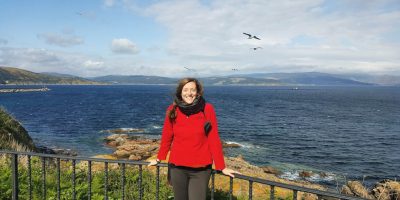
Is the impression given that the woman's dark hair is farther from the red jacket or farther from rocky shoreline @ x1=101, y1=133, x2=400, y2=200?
rocky shoreline @ x1=101, y1=133, x2=400, y2=200

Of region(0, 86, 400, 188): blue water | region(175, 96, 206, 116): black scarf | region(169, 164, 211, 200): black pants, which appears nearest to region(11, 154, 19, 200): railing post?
region(169, 164, 211, 200): black pants

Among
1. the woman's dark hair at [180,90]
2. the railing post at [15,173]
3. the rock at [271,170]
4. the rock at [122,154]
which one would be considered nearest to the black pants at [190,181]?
the woman's dark hair at [180,90]

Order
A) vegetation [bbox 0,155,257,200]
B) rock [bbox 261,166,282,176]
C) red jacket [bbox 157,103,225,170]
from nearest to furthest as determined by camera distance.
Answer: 1. red jacket [bbox 157,103,225,170]
2. vegetation [bbox 0,155,257,200]
3. rock [bbox 261,166,282,176]

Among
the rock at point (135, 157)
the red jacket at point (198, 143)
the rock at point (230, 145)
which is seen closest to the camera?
the red jacket at point (198, 143)

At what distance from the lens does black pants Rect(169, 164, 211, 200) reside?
16.8 ft

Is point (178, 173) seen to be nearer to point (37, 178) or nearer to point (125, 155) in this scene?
point (37, 178)

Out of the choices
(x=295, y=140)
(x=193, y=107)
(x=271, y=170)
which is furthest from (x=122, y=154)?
(x=193, y=107)

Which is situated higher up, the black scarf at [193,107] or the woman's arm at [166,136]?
the black scarf at [193,107]

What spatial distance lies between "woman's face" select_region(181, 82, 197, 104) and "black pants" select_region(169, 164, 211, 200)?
3.11 ft

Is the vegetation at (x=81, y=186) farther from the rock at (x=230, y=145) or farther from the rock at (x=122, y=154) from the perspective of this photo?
the rock at (x=230, y=145)

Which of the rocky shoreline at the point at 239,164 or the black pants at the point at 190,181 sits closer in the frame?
the black pants at the point at 190,181

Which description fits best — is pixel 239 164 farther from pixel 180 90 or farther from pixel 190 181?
pixel 180 90

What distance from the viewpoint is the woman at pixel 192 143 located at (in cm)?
505

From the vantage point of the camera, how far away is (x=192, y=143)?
508 centimetres
